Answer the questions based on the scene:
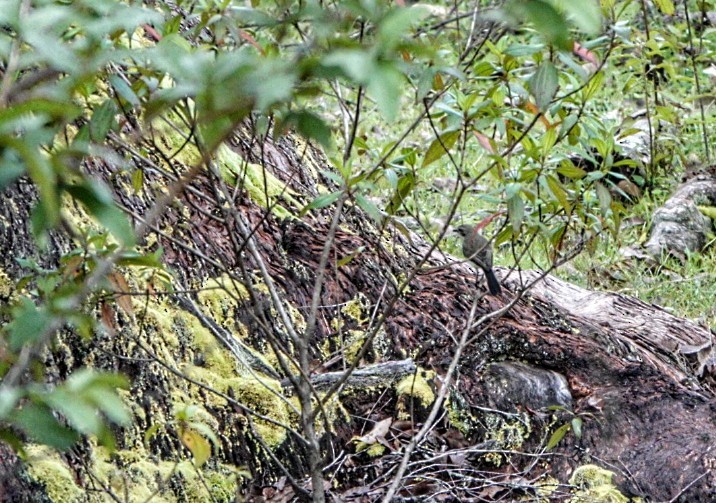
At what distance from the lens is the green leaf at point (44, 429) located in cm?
92

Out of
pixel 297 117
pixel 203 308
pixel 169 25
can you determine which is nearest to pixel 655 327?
pixel 203 308

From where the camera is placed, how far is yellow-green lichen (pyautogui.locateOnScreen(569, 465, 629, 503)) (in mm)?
2717

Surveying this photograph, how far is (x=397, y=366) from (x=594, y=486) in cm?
66

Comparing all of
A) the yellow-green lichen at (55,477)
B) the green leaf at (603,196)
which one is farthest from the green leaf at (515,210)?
the yellow-green lichen at (55,477)

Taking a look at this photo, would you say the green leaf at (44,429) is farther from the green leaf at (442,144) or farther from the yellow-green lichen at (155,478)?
the yellow-green lichen at (155,478)

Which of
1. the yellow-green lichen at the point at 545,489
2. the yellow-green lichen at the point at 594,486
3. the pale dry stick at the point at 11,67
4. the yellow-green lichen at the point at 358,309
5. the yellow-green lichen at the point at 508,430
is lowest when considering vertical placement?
the yellow-green lichen at the point at 594,486

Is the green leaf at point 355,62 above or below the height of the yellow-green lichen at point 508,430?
above

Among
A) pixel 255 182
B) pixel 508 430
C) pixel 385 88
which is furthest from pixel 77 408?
pixel 255 182

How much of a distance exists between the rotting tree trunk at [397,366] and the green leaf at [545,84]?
0.80 m

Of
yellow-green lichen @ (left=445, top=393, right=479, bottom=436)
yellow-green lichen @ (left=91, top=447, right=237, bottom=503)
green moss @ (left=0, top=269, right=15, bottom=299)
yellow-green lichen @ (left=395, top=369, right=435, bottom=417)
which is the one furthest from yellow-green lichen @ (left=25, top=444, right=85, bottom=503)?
yellow-green lichen @ (left=445, top=393, right=479, bottom=436)

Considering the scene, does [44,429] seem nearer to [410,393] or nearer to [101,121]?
[101,121]

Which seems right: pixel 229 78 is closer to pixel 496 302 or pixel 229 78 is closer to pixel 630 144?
pixel 496 302

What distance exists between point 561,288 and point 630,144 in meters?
2.13

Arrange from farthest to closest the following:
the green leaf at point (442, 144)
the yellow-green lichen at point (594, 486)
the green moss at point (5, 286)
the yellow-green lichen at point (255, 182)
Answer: the yellow-green lichen at point (255, 182)
the yellow-green lichen at point (594, 486)
the green moss at point (5, 286)
the green leaf at point (442, 144)
